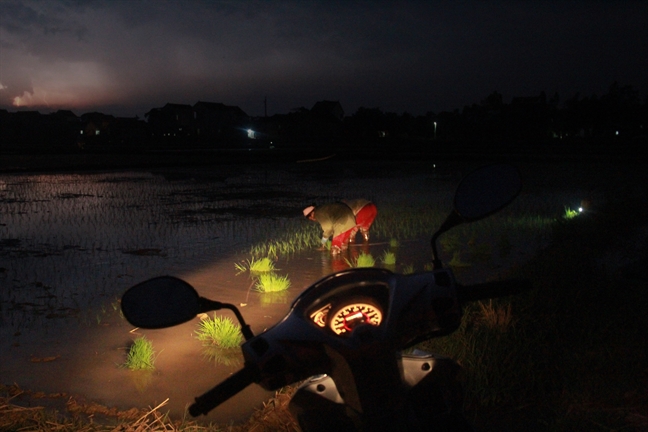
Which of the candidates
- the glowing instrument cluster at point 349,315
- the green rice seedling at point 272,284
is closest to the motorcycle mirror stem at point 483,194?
the glowing instrument cluster at point 349,315

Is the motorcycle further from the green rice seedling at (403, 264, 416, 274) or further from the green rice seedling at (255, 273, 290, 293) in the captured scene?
the green rice seedling at (403, 264, 416, 274)

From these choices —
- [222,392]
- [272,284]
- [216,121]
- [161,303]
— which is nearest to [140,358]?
[272,284]

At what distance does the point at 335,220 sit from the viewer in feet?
26.9

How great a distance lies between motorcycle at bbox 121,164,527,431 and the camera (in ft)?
5.06

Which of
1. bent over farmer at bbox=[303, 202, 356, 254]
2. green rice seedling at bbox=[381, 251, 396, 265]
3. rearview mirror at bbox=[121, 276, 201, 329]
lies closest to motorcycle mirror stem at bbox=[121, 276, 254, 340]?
rearview mirror at bbox=[121, 276, 201, 329]

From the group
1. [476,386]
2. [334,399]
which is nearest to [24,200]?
[476,386]

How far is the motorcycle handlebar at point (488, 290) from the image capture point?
177 cm

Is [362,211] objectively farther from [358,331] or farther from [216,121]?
[216,121]

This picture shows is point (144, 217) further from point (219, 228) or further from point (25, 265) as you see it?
point (25, 265)

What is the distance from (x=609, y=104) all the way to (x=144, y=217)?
45005 millimetres

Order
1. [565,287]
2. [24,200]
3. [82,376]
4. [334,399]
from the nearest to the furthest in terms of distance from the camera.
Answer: [334,399], [82,376], [565,287], [24,200]

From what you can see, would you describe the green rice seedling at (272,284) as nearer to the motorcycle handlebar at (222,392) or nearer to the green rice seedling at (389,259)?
the green rice seedling at (389,259)

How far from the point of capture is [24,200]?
1570cm

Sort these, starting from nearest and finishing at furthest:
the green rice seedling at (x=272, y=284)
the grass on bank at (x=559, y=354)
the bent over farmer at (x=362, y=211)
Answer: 1. the grass on bank at (x=559, y=354)
2. the green rice seedling at (x=272, y=284)
3. the bent over farmer at (x=362, y=211)
